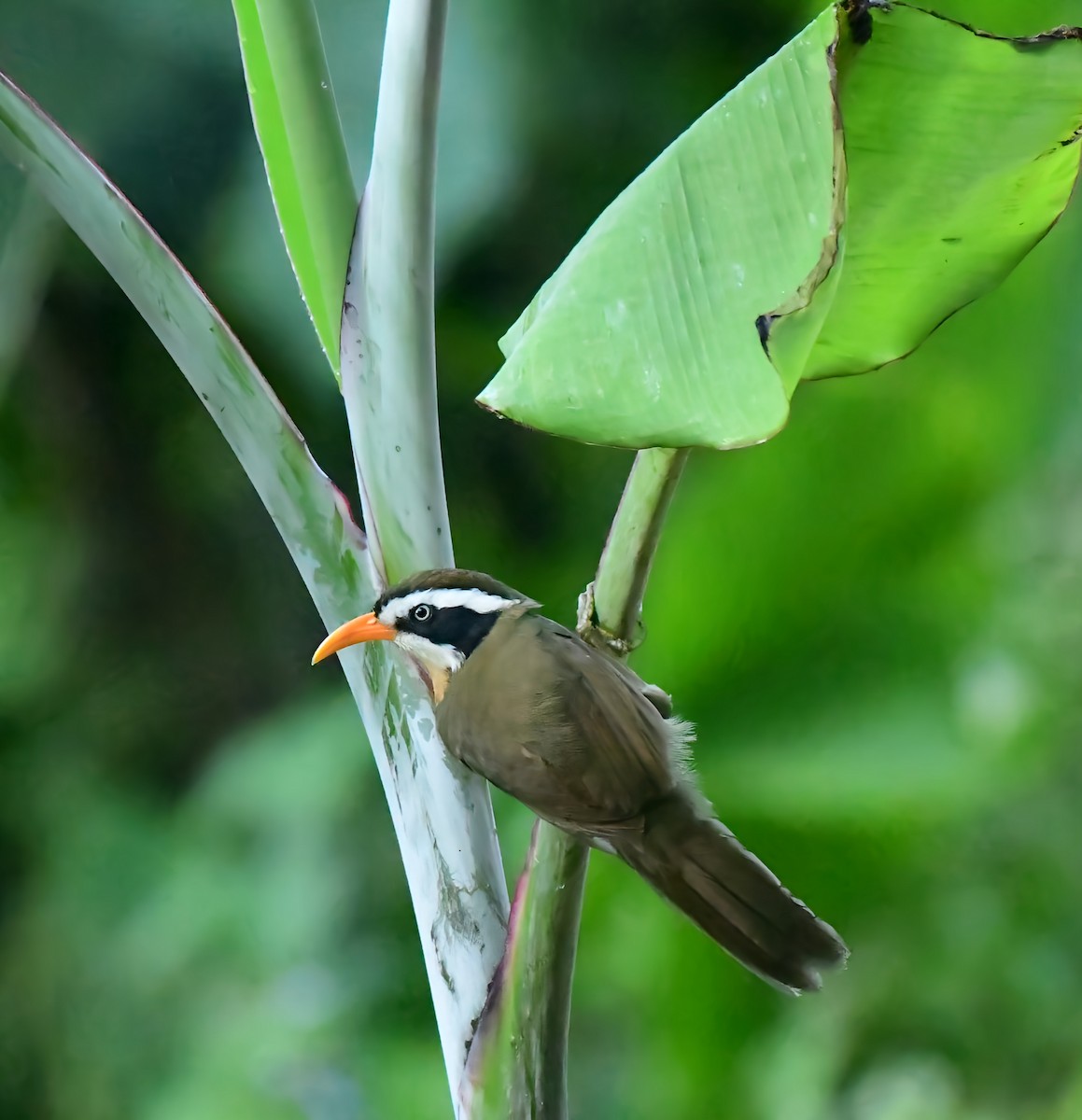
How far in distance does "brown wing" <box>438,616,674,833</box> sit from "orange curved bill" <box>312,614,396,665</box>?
0.05 meters

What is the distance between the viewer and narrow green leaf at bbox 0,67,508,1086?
1.52 ft

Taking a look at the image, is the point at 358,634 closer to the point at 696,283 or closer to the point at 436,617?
the point at 436,617

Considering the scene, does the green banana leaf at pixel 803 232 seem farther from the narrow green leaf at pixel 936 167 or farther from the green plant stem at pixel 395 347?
the green plant stem at pixel 395 347

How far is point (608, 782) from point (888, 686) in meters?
0.35

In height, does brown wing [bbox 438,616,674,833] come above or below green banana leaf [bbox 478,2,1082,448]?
below

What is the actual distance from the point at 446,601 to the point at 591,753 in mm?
97

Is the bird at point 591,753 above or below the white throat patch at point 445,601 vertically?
below

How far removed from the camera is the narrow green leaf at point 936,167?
1.22 feet

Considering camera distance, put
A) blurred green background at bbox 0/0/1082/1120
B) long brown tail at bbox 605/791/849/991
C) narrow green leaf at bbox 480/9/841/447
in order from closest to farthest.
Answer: narrow green leaf at bbox 480/9/841/447
long brown tail at bbox 605/791/849/991
blurred green background at bbox 0/0/1082/1120

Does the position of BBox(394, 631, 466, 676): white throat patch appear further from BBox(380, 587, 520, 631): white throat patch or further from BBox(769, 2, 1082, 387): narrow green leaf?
BBox(769, 2, 1082, 387): narrow green leaf

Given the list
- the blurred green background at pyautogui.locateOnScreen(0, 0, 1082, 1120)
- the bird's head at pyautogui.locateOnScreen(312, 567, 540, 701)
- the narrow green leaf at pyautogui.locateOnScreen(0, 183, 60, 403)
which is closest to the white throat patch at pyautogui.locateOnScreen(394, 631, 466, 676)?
the bird's head at pyautogui.locateOnScreen(312, 567, 540, 701)

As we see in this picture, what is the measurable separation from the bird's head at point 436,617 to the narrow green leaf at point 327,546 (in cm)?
2

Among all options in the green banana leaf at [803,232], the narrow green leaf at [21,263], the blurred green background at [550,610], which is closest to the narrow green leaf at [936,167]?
the green banana leaf at [803,232]

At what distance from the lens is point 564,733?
47 centimetres
